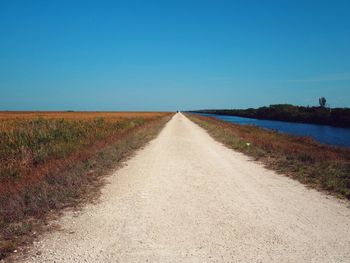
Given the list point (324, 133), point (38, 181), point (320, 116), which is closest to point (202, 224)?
point (38, 181)

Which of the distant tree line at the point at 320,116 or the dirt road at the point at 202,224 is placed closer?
the dirt road at the point at 202,224

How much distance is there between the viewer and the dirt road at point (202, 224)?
15.8 ft

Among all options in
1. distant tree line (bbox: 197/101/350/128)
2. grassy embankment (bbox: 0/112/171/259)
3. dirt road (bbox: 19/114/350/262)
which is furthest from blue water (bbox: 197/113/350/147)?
dirt road (bbox: 19/114/350/262)

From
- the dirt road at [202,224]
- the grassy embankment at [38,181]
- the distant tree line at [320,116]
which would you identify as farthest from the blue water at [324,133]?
the dirt road at [202,224]

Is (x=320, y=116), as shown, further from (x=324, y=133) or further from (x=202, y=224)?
(x=202, y=224)

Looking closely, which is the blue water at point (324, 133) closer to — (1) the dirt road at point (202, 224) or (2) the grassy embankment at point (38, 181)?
(2) the grassy embankment at point (38, 181)

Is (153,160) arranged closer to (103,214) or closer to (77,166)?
(77,166)

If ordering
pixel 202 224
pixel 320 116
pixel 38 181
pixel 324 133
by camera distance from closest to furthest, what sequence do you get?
1. pixel 202 224
2. pixel 38 181
3. pixel 324 133
4. pixel 320 116

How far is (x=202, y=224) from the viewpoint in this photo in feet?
20.0

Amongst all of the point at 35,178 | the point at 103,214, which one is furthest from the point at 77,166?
the point at 103,214

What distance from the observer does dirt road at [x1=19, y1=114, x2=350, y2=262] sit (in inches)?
189

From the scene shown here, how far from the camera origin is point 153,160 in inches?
551

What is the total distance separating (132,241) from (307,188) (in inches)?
234

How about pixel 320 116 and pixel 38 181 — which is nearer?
pixel 38 181
